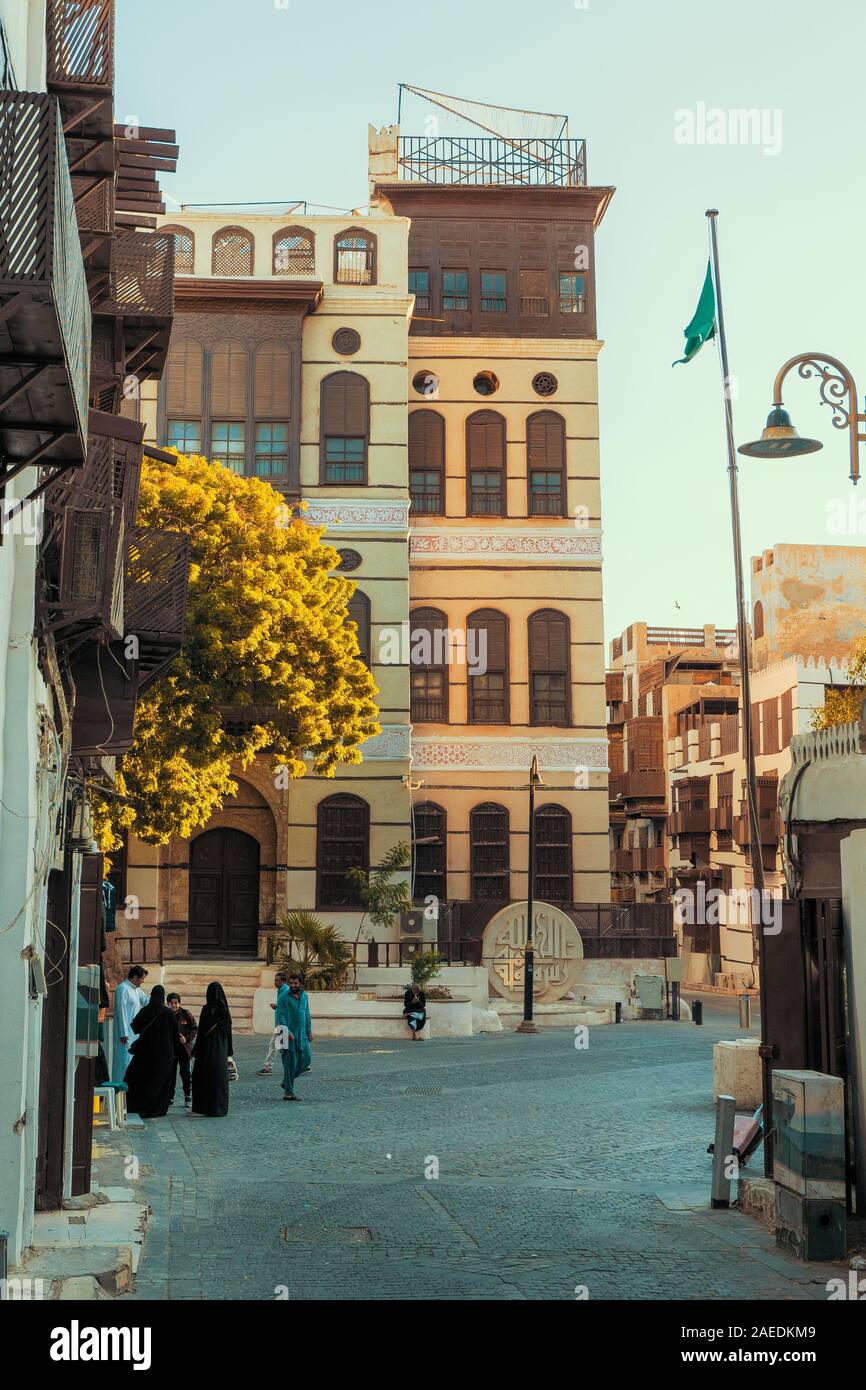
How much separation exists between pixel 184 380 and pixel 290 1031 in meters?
19.7

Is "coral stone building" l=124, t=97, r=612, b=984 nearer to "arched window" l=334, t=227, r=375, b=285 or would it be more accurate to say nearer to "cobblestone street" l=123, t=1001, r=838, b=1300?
"arched window" l=334, t=227, r=375, b=285

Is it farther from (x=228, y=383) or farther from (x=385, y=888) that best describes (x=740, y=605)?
(x=228, y=383)

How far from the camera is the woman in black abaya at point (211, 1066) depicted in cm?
1745

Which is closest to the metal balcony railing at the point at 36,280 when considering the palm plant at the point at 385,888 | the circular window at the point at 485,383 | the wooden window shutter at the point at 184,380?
the palm plant at the point at 385,888

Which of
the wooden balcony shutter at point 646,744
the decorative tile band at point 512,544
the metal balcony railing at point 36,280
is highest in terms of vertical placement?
the decorative tile band at point 512,544

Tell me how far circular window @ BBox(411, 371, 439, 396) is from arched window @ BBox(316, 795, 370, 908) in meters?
10.3

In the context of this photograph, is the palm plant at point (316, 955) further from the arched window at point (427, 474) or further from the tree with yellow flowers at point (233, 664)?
the arched window at point (427, 474)

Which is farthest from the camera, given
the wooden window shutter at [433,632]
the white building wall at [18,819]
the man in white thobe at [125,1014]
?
the wooden window shutter at [433,632]

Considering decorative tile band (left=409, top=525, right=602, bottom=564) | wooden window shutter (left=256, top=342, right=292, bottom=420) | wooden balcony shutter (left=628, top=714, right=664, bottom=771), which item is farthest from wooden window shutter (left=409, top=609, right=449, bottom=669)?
wooden balcony shutter (left=628, top=714, right=664, bottom=771)

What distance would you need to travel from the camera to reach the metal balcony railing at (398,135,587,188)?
128 feet

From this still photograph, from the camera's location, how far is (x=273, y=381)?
35125 millimetres

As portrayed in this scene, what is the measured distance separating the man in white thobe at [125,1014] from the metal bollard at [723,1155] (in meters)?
7.71
